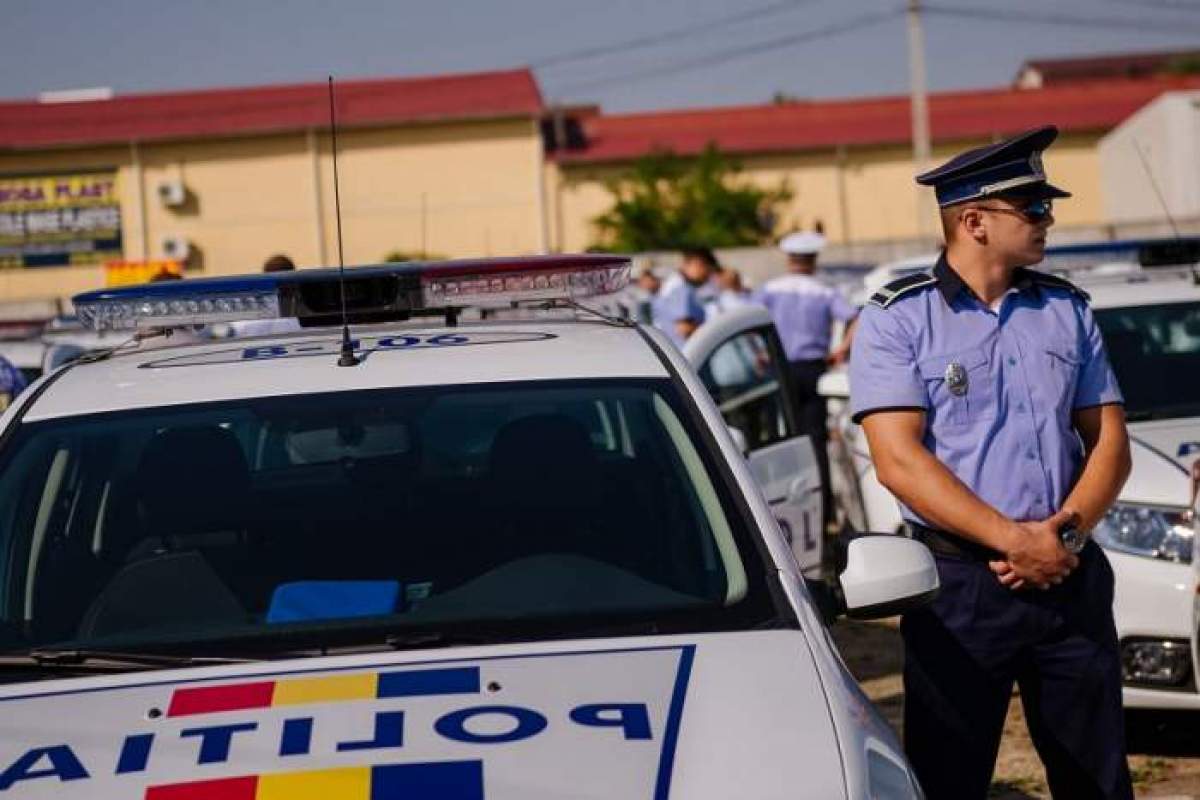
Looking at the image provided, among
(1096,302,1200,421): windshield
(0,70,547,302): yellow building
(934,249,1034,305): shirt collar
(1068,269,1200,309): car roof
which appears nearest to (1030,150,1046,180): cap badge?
(934,249,1034,305): shirt collar

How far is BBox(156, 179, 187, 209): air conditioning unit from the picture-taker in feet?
181

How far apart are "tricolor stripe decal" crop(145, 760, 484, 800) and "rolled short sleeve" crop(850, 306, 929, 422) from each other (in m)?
1.72

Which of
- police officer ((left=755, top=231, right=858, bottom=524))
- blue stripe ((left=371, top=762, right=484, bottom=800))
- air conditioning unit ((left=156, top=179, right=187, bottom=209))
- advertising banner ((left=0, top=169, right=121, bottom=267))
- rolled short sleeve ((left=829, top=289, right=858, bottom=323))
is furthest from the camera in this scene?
advertising banner ((left=0, top=169, right=121, bottom=267))

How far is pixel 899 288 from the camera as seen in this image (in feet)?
15.5

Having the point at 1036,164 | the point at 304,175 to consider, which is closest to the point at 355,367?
the point at 1036,164

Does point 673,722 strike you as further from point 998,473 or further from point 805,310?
point 805,310

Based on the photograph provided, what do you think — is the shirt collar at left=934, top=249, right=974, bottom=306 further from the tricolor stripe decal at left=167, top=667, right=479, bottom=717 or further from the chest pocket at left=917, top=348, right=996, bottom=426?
the tricolor stripe decal at left=167, top=667, right=479, bottom=717

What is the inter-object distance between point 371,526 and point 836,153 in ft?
187

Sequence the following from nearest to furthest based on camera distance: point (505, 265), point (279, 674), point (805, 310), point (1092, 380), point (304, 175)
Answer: point (279, 674) < point (1092, 380) < point (505, 265) < point (805, 310) < point (304, 175)

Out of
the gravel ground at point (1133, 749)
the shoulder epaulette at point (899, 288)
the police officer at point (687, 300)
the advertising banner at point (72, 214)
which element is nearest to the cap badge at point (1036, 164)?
the shoulder epaulette at point (899, 288)

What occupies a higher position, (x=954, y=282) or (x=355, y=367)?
(x=954, y=282)

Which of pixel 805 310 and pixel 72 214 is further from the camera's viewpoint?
pixel 72 214

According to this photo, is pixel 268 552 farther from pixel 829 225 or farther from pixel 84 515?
pixel 829 225

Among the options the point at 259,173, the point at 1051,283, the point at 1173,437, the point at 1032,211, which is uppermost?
the point at 259,173
